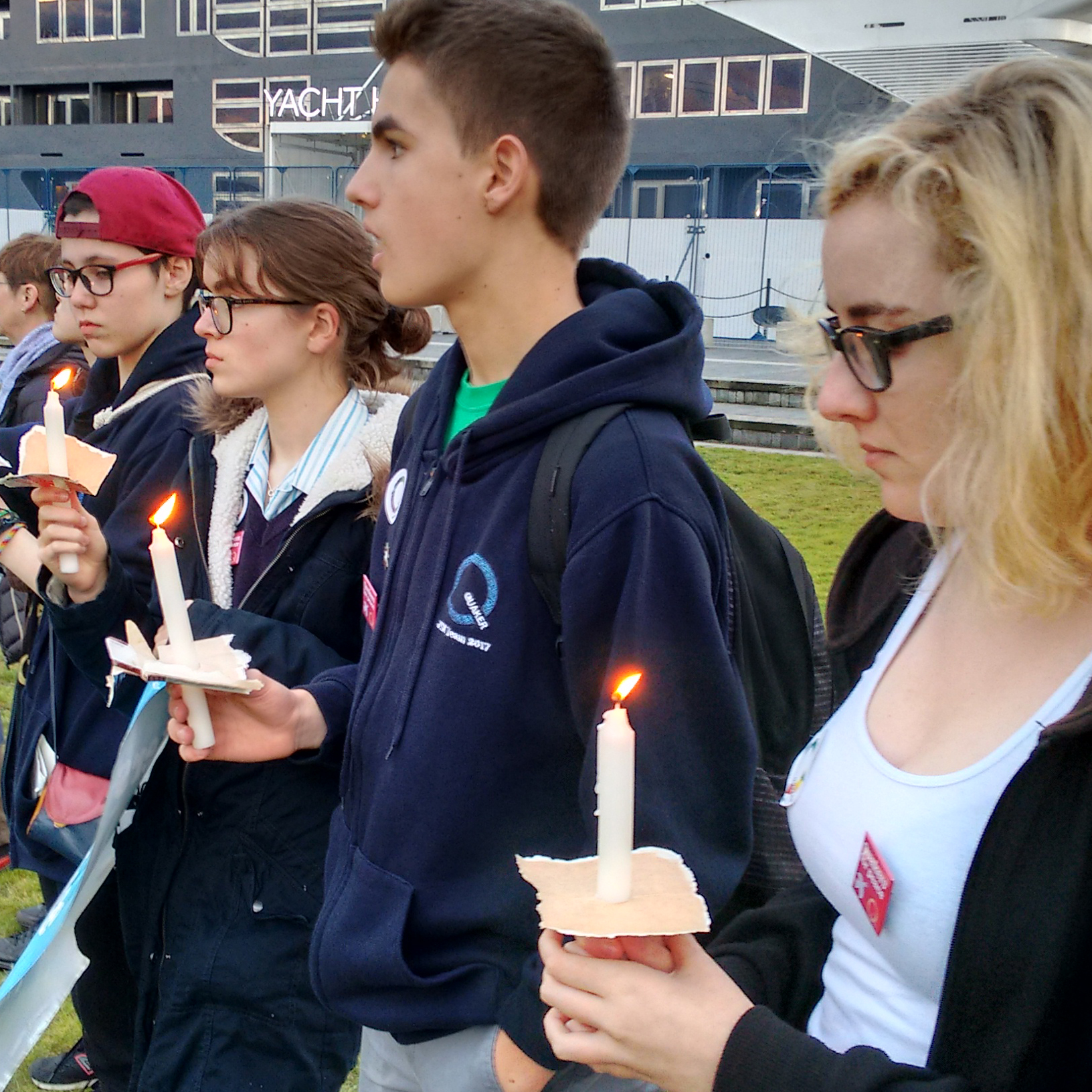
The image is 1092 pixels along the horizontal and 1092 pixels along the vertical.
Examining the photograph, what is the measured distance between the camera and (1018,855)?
1.06m

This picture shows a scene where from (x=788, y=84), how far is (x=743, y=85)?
114cm

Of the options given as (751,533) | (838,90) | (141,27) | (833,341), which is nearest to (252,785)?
(751,533)

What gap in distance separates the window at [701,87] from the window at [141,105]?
16.2 m

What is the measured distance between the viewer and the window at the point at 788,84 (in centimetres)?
2672

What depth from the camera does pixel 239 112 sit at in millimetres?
32812

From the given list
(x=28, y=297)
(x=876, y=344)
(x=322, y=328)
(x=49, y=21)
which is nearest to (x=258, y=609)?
(x=322, y=328)

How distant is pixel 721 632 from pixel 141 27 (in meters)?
38.4

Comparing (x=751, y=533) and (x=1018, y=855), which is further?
(x=751, y=533)

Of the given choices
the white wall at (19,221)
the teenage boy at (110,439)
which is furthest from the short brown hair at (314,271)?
the white wall at (19,221)

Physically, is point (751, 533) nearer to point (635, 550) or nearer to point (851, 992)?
point (635, 550)

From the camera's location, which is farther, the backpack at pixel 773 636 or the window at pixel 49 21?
the window at pixel 49 21

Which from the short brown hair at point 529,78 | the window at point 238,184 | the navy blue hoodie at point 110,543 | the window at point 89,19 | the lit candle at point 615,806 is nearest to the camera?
the lit candle at point 615,806

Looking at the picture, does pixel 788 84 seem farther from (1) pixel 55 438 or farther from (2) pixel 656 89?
(1) pixel 55 438

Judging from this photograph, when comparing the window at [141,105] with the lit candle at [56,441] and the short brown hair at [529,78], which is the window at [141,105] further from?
the short brown hair at [529,78]
